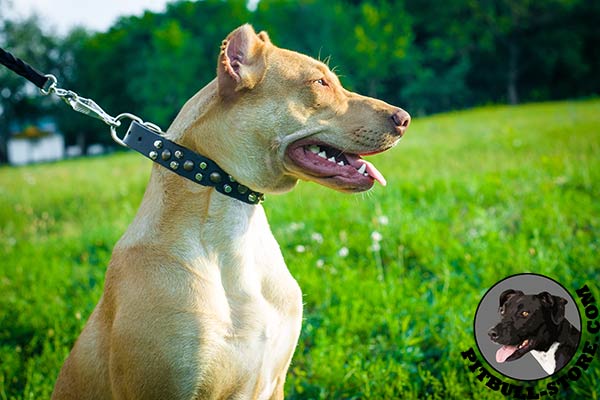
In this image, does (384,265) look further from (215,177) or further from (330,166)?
Answer: (215,177)

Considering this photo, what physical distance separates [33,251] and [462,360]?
478 centimetres

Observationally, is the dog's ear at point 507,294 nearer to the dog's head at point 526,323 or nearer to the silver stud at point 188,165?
the dog's head at point 526,323

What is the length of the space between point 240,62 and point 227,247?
31.7 inches

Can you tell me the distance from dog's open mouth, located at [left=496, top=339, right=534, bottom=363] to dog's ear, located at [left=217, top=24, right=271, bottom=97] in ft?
6.22

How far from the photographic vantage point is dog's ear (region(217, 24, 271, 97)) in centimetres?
222

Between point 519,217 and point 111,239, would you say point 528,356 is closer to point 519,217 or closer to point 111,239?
point 519,217

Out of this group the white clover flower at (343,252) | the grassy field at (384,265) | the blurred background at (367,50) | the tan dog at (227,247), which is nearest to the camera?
the tan dog at (227,247)

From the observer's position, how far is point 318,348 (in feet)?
10.9

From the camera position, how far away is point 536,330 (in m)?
2.68

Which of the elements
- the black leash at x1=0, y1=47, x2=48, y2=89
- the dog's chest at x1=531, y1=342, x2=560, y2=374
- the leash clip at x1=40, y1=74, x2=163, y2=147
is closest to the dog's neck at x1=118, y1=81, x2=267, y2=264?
the leash clip at x1=40, y1=74, x2=163, y2=147

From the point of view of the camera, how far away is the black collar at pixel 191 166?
2260 mm

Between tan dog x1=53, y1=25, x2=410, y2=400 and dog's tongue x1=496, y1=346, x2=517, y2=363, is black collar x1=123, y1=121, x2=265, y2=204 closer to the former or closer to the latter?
tan dog x1=53, y1=25, x2=410, y2=400

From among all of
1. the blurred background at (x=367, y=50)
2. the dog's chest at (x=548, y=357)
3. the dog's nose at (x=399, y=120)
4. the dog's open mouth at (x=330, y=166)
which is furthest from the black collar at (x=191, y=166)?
the blurred background at (x=367, y=50)

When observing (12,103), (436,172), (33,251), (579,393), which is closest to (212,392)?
(579,393)
